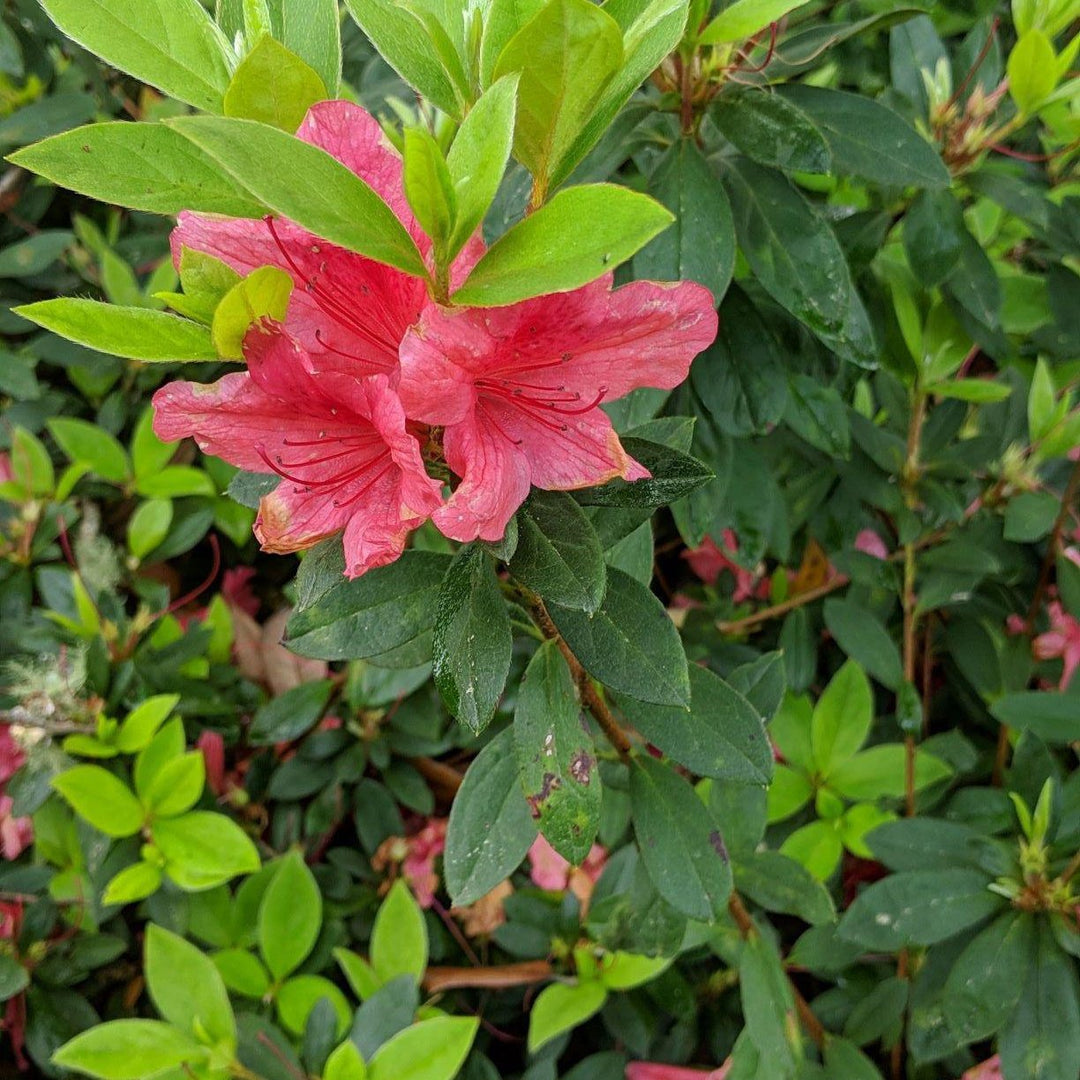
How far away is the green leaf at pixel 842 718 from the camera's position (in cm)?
121

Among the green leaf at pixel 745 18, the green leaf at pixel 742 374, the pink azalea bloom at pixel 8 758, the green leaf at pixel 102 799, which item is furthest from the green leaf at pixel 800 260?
the pink azalea bloom at pixel 8 758

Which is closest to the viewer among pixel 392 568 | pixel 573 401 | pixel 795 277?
pixel 573 401

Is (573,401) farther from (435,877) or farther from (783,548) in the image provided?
(435,877)

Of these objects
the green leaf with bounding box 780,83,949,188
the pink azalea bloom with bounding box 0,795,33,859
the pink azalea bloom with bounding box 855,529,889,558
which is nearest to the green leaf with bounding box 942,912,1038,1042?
the pink azalea bloom with bounding box 855,529,889,558

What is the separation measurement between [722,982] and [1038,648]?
2.07 feet

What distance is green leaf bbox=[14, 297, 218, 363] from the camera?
17.3 inches

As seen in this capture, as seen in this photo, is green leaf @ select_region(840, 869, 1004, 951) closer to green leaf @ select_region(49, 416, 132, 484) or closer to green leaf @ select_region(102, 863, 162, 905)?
green leaf @ select_region(102, 863, 162, 905)

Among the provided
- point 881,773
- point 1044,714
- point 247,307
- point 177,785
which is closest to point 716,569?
point 881,773

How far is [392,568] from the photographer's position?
0.66m

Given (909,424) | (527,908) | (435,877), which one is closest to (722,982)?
(527,908)

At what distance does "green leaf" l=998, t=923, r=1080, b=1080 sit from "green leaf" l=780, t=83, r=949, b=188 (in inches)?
29.9

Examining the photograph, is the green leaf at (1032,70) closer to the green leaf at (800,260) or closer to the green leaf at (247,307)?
the green leaf at (800,260)

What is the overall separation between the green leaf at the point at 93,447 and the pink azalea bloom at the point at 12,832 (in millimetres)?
479

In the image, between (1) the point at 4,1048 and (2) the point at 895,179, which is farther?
(1) the point at 4,1048
